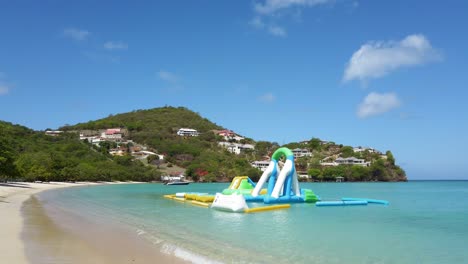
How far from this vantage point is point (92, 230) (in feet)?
55.1

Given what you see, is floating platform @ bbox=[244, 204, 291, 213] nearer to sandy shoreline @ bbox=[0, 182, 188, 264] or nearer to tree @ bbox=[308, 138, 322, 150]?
sandy shoreline @ bbox=[0, 182, 188, 264]

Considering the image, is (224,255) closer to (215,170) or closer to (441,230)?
(441,230)

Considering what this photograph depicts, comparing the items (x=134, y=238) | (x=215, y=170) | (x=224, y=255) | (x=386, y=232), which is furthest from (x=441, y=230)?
(x=215, y=170)

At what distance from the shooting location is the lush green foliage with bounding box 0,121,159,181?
62644mm

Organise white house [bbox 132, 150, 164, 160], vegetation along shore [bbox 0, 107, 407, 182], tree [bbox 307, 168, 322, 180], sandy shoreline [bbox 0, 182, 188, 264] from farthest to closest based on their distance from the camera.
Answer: tree [bbox 307, 168, 322, 180], white house [bbox 132, 150, 164, 160], vegetation along shore [bbox 0, 107, 407, 182], sandy shoreline [bbox 0, 182, 188, 264]

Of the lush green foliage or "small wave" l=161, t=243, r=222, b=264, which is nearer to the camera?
"small wave" l=161, t=243, r=222, b=264

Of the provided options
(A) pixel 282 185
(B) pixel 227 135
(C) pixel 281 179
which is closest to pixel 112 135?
(B) pixel 227 135

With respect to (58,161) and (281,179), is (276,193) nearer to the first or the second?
(281,179)

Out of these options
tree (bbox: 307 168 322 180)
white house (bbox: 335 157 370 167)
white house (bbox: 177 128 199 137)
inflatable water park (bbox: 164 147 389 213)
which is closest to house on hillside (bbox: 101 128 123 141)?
white house (bbox: 177 128 199 137)

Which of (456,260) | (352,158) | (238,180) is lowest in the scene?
(456,260)

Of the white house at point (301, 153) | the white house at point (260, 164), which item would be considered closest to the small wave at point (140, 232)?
the white house at point (260, 164)

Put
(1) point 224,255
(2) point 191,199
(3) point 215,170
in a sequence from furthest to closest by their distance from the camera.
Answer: (3) point 215,170 < (2) point 191,199 < (1) point 224,255

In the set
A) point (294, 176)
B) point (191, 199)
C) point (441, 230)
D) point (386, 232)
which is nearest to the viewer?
point (386, 232)

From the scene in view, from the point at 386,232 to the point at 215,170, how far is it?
106398 mm
